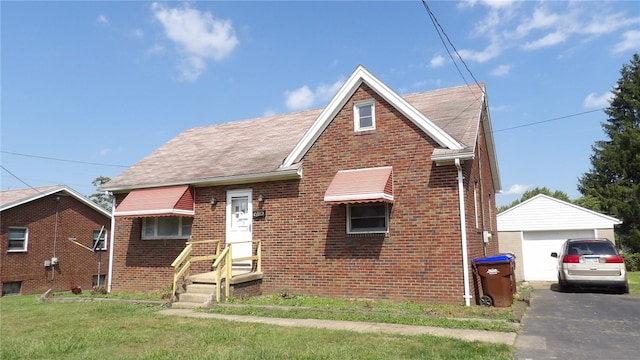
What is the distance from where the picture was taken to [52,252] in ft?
80.9

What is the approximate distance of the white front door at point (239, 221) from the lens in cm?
1299

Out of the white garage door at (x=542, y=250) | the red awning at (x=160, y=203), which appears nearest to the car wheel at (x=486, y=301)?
the red awning at (x=160, y=203)

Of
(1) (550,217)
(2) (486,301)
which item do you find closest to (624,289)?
(2) (486,301)

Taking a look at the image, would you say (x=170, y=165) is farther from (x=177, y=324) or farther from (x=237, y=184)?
(x=177, y=324)

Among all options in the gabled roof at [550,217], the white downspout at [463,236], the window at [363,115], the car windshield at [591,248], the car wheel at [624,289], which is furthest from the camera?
the gabled roof at [550,217]

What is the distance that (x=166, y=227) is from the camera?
566 inches

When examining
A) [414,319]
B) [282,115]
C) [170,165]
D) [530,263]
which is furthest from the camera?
[530,263]

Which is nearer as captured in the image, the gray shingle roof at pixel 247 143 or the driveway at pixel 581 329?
the driveway at pixel 581 329

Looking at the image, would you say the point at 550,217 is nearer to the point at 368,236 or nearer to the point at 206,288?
the point at 368,236

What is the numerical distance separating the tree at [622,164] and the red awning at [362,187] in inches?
1253

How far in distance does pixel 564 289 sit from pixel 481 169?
5.12 m

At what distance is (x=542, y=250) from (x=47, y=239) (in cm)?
2564

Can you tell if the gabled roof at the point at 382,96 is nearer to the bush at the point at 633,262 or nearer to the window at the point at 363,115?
the window at the point at 363,115

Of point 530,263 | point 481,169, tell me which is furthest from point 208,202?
point 530,263
